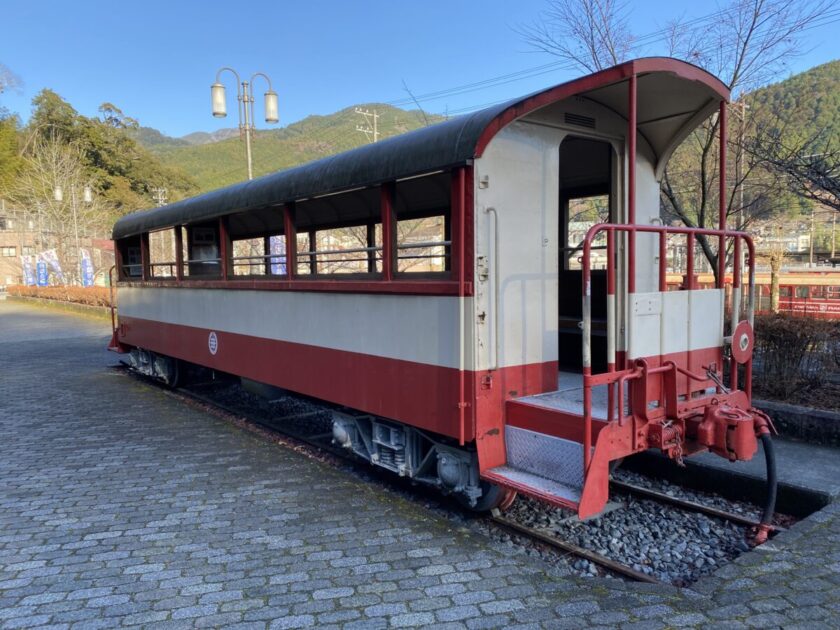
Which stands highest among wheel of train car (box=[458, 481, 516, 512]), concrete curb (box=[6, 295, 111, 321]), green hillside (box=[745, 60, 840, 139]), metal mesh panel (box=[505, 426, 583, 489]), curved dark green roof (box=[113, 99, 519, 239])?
green hillside (box=[745, 60, 840, 139])

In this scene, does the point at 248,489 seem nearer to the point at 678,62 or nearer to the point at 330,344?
the point at 330,344

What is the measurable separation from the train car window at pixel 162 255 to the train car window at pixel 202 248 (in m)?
0.49

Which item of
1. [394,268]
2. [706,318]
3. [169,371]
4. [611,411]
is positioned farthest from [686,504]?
[169,371]

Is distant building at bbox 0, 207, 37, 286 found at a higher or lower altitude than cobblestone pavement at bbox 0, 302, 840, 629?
higher

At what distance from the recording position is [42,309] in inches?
1216

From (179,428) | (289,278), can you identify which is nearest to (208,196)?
(289,278)

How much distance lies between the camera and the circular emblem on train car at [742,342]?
418 cm

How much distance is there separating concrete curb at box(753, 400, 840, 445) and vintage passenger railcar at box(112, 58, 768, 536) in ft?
7.52

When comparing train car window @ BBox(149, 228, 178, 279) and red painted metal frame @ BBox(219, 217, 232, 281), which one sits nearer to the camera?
red painted metal frame @ BBox(219, 217, 232, 281)

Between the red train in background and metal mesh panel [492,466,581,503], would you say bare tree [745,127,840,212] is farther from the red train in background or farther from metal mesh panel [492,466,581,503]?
the red train in background

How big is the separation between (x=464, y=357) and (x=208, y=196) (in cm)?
488

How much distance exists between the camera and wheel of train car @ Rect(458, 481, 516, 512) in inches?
169

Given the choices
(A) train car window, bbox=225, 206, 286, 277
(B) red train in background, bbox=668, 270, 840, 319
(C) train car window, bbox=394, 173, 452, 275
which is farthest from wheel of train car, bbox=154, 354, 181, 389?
(B) red train in background, bbox=668, 270, 840, 319

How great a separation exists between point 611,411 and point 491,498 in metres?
1.21
